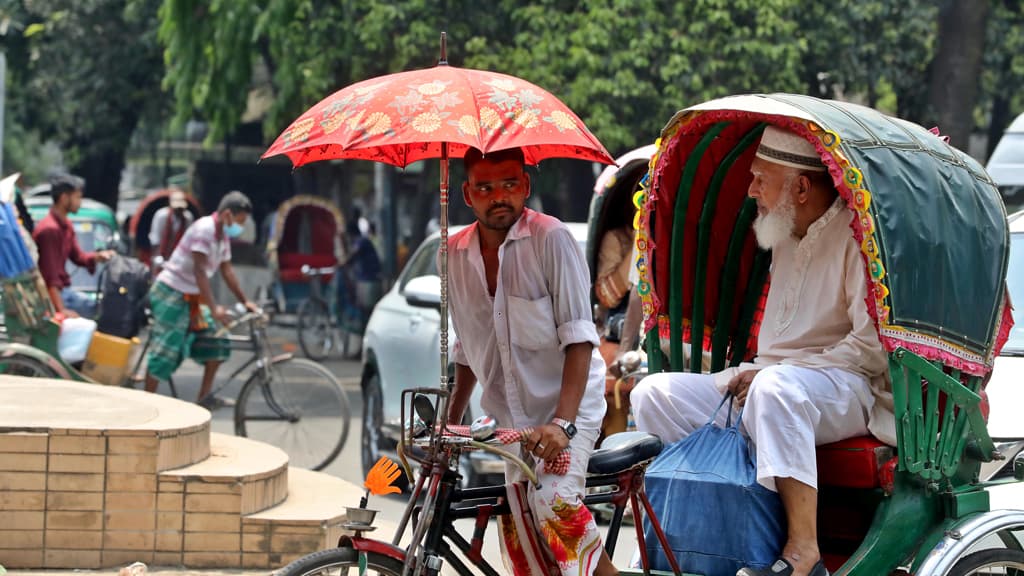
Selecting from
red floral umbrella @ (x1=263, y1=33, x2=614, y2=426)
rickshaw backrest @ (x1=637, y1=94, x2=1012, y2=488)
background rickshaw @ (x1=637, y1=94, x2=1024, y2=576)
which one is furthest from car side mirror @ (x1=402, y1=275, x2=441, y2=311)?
red floral umbrella @ (x1=263, y1=33, x2=614, y2=426)

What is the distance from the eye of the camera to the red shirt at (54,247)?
11.2 metres

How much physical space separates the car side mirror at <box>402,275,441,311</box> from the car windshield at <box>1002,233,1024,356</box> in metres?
3.08

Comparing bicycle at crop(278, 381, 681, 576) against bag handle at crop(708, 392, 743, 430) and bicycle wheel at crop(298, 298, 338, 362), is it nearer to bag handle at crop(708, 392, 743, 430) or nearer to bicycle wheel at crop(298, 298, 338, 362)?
bag handle at crop(708, 392, 743, 430)

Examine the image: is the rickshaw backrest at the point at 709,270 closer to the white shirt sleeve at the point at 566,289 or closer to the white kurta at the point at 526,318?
the white kurta at the point at 526,318

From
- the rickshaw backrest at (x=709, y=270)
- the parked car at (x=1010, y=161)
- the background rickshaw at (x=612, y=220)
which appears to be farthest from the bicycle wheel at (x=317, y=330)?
the rickshaw backrest at (x=709, y=270)

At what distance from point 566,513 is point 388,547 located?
57 centimetres

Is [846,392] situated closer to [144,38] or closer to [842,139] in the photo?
[842,139]

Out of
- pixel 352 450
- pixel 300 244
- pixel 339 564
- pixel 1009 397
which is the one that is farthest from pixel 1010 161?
pixel 300 244

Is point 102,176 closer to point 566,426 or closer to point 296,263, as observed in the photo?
point 296,263

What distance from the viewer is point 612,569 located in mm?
4316

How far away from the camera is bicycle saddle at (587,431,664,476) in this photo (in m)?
4.23

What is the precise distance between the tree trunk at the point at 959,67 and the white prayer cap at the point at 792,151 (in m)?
11.9

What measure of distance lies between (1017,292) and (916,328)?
2554mm

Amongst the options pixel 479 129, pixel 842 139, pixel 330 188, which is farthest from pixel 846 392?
pixel 330 188
